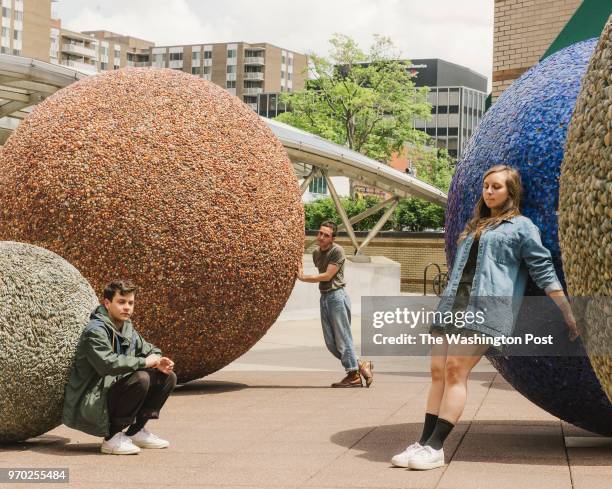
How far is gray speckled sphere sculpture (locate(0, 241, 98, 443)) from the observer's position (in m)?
6.26

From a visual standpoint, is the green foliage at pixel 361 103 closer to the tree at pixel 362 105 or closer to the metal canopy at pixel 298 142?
the tree at pixel 362 105

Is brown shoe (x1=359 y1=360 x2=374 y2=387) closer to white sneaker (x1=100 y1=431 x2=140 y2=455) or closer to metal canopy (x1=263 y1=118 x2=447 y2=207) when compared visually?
white sneaker (x1=100 y1=431 x2=140 y2=455)

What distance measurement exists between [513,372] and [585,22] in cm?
861

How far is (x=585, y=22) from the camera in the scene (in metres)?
13.4

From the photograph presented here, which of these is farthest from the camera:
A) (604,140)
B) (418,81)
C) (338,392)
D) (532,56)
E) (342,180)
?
(418,81)

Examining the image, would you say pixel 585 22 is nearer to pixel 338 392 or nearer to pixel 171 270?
pixel 338 392

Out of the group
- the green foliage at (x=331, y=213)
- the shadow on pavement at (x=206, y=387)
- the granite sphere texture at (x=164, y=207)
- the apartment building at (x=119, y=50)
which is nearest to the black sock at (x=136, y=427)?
the granite sphere texture at (x=164, y=207)

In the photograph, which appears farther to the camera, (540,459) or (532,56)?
(532,56)

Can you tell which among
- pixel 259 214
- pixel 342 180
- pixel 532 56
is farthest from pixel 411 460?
pixel 342 180

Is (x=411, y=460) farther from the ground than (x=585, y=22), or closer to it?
closer to it

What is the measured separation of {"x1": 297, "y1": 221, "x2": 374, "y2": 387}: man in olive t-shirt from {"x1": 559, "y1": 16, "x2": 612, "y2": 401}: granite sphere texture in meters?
6.48

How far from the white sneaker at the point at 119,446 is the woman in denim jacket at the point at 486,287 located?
5.62 ft

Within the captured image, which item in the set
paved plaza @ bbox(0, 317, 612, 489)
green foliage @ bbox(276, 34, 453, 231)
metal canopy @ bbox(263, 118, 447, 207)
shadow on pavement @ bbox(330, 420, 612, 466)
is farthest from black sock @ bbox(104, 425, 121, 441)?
green foliage @ bbox(276, 34, 453, 231)

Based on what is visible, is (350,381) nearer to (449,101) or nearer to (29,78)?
(29,78)
